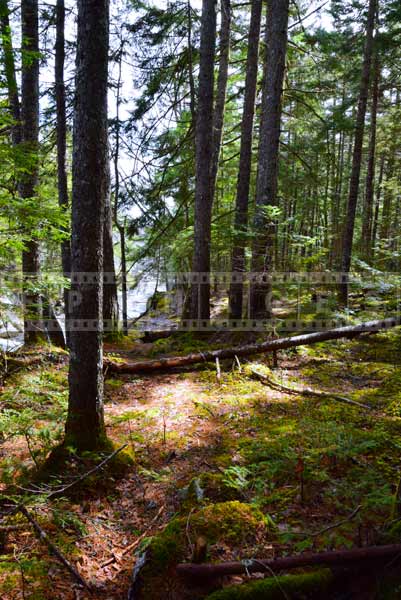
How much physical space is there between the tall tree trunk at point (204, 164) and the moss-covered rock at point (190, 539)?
23.9ft

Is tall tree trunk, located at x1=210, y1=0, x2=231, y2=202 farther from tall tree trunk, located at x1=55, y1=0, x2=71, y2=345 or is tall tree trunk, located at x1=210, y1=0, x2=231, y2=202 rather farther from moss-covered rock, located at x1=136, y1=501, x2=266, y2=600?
moss-covered rock, located at x1=136, y1=501, x2=266, y2=600

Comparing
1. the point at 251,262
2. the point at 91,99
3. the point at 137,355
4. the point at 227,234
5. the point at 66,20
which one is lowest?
the point at 137,355

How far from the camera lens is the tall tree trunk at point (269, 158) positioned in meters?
8.42

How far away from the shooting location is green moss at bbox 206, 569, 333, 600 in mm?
2207

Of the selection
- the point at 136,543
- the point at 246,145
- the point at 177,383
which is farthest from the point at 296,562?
the point at 246,145

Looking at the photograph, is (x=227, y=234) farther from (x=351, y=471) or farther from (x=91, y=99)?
(x=351, y=471)

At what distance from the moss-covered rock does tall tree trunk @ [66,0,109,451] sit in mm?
1783

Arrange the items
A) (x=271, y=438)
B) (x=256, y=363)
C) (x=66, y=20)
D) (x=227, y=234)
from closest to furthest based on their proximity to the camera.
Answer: (x=271, y=438), (x=256, y=363), (x=227, y=234), (x=66, y=20)

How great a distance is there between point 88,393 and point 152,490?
4.16 feet

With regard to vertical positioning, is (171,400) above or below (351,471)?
below

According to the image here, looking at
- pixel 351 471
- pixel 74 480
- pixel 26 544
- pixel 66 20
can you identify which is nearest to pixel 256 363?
pixel 351 471

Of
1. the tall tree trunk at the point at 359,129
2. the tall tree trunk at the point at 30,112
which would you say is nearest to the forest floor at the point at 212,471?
the tall tree trunk at the point at 30,112

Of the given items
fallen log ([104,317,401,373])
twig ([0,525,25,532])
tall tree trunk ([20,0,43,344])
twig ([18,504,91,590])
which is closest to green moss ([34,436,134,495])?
twig ([0,525,25,532])

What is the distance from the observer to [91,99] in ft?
12.0
